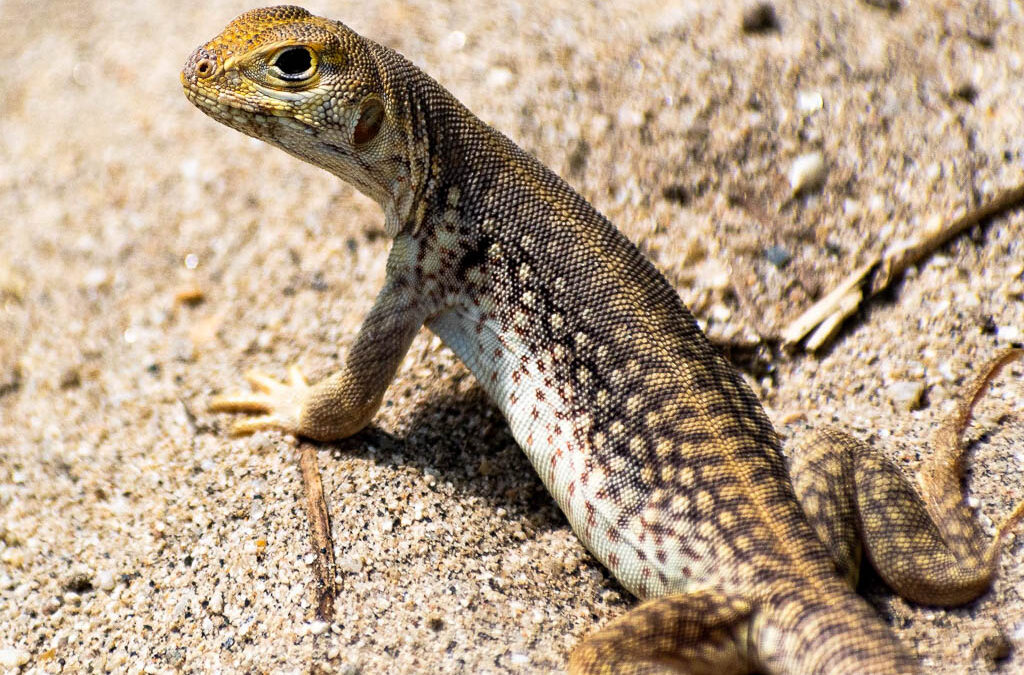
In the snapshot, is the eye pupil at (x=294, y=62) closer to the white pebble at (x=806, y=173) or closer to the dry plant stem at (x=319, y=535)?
the dry plant stem at (x=319, y=535)

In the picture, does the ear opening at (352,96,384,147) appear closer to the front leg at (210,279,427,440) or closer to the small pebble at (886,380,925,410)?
the front leg at (210,279,427,440)

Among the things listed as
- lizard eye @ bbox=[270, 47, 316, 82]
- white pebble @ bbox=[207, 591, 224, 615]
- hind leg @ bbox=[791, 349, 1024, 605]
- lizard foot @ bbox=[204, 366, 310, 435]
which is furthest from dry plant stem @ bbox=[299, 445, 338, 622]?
hind leg @ bbox=[791, 349, 1024, 605]

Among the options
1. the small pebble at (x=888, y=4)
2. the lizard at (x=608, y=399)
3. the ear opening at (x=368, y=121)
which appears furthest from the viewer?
the small pebble at (x=888, y=4)

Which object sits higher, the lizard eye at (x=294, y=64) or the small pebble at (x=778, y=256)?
the lizard eye at (x=294, y=64)

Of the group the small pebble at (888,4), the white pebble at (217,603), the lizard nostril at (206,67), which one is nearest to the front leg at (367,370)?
the white pebble at (217,603)

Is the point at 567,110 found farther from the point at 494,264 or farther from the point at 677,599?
the point at 677,599

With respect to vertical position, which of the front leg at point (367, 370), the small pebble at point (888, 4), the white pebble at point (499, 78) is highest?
the small pebble at point (888, 4)
